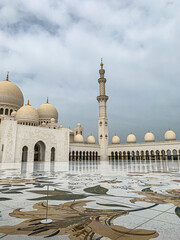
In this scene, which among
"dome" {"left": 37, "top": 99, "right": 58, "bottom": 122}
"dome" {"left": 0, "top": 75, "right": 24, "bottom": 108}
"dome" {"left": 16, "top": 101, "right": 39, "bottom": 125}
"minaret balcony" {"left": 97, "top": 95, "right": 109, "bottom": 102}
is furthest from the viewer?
"minaret balcony" {"left": 97, "top": 95, "right": 109, "bottom": 102}

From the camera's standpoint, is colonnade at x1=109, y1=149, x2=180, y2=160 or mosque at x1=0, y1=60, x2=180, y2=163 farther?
colonnade at x1=109, y1=149, x2=180, y2=160

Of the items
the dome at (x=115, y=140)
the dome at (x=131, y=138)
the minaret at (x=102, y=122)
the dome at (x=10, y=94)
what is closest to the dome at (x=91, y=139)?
the minaret at (x=102, y=122)

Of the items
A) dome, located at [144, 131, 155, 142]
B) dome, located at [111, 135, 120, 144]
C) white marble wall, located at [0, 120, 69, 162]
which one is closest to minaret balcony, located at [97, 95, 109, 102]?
dome, located at [111, 135, 120, 144]

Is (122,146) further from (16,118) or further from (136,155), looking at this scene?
(16,118)

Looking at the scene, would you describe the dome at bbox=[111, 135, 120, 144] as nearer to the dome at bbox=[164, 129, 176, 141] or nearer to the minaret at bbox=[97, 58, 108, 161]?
the minaret at bbox=[97, 58, 108, 161]

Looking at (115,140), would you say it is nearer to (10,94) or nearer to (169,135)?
(169,135)

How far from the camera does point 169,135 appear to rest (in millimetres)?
30203

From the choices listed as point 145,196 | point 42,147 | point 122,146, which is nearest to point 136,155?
point 122,146

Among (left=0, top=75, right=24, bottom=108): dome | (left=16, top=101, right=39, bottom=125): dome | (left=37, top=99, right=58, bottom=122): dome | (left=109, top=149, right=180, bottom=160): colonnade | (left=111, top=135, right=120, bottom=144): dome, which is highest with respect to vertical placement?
(left=0, top=75, right=24, bottom=108): dome

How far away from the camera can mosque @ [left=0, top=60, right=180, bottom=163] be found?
20986mm

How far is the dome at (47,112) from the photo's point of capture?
3203 cm

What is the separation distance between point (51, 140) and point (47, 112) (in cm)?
904

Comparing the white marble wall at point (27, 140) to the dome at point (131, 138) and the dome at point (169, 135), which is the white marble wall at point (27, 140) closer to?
the dome at point (131, 138)

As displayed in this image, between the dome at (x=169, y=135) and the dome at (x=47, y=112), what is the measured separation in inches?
801
